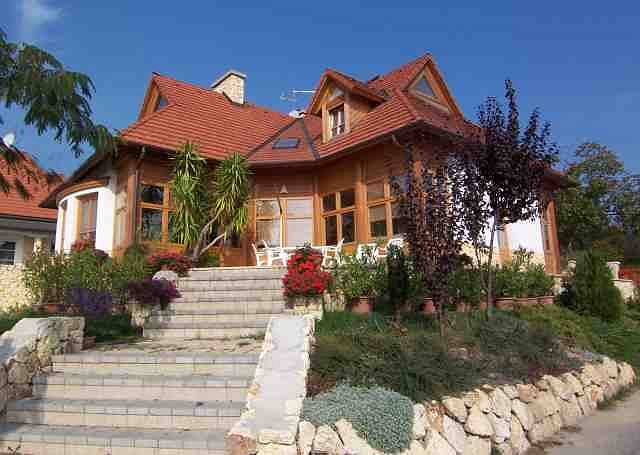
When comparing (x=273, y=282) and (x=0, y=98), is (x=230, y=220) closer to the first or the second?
(x=273, y=282)

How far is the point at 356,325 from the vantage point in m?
6.43

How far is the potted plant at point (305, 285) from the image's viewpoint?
7266mm

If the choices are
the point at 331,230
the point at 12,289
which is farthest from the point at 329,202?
the point at 12,289

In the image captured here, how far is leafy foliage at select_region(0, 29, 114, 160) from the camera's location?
3.88 m

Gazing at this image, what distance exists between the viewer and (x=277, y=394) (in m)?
3.80

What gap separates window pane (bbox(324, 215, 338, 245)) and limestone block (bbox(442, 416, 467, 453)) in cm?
882

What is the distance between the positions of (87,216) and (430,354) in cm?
1196

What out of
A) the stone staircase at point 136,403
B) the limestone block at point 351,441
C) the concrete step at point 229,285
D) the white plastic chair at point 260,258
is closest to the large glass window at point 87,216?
the white plastic chair at point 260,258

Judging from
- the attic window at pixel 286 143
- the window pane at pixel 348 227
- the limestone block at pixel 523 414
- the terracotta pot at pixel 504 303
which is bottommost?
the limestone block at pixel 523 414

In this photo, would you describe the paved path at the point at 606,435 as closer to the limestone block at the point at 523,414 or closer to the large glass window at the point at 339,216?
the limestone block at the point at 523,414

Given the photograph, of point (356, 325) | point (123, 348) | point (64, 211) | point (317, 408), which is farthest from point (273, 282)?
point (64, 211)

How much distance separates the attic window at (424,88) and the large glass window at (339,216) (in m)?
4.44

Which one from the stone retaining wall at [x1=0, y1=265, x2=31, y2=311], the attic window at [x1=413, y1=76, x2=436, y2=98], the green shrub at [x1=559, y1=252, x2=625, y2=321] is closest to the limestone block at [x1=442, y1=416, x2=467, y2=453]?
the green shrub at [x1=559, y1=252, x2=625, y2=321]

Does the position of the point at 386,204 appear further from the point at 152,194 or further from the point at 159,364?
the point at 159,364
